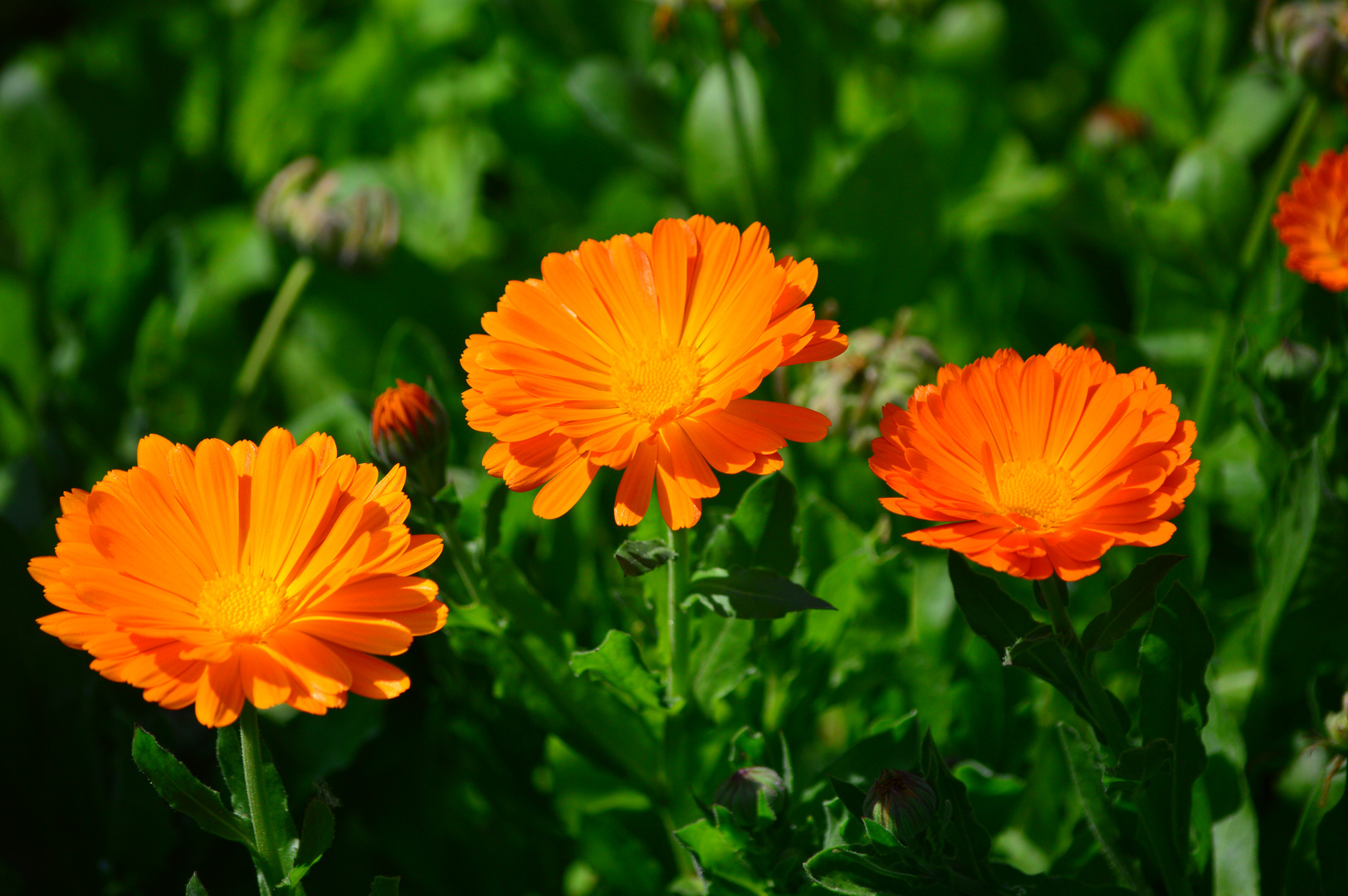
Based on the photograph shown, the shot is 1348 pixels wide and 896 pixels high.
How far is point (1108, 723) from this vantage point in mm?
700

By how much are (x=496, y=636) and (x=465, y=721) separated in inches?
7.5

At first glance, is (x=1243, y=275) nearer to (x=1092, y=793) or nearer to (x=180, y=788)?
(x=1092, y=793)

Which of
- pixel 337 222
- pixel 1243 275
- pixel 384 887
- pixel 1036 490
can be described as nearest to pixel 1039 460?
pixel 1036 490

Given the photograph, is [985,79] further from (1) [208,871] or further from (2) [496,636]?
(1) [208,871]

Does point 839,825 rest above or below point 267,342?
below

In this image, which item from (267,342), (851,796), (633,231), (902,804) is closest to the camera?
(902,804)

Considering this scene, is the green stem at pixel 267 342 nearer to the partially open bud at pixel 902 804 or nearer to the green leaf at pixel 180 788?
Answer: the green leaf at pixel 180 788

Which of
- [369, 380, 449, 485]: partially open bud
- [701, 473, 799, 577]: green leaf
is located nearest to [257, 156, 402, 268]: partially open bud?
[369, 380, 449, 485]: partially open bud

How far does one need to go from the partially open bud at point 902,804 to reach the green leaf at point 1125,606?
14 cm

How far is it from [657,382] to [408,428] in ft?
0.68

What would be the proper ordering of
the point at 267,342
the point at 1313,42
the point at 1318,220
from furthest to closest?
the point at 267,342
the point at 1313,42
the point at 1318,220

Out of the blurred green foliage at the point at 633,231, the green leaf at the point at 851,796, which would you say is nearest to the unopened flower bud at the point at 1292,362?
the blurred green foliage at the point at 633,231

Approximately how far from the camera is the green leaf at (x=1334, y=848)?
81 cm

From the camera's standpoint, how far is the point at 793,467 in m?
1.16
